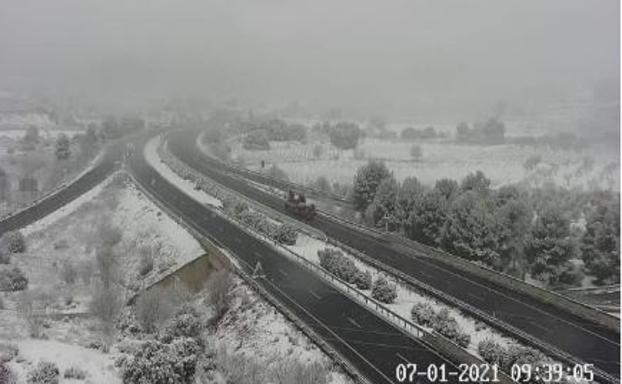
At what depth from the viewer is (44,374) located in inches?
1347

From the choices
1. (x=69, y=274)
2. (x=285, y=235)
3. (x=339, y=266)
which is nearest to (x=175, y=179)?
(x=69, y=274)

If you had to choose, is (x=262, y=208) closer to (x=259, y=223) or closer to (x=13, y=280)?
(x=259, y=223)

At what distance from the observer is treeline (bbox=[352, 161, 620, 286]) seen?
6216 centimetres

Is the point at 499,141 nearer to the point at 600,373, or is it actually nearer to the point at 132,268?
the point at 132,268

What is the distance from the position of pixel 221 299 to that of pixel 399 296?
1482 cm

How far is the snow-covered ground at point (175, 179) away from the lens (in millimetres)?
98562

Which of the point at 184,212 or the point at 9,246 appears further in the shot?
the point at 184,212

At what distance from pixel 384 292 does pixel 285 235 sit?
2116cm

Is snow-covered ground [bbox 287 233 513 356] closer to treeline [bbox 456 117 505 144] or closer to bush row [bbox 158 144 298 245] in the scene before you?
bush row [bbox 158 144 298 245]

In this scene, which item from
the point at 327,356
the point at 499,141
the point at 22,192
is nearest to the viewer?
the point at 327,356

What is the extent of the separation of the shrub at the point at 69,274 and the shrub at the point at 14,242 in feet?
32.3

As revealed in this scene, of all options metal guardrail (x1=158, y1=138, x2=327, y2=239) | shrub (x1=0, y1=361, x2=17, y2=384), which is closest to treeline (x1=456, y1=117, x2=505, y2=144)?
metal guardrail (x1=158, y1=138, x2=327, y2=239)

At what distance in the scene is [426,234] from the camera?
7219 centimetres

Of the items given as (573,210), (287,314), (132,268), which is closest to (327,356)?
(287,314)
